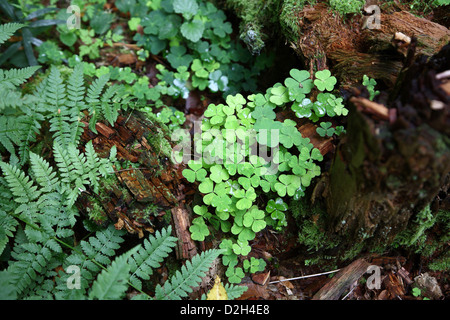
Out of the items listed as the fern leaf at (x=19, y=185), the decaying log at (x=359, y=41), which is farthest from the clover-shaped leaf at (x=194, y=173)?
the decaying log at (x=359, y=41)

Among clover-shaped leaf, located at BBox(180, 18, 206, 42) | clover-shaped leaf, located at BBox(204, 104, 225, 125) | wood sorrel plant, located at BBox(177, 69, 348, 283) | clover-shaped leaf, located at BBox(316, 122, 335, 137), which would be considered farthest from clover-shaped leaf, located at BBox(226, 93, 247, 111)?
clover-shaped leaf, located at BBox(180, 18, 206, 42)

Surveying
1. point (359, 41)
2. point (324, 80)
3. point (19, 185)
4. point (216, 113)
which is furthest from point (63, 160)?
point (359, 41)

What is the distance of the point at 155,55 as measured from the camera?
160 inches

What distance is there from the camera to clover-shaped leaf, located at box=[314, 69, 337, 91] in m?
2.64

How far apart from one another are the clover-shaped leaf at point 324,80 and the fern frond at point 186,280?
1565mm

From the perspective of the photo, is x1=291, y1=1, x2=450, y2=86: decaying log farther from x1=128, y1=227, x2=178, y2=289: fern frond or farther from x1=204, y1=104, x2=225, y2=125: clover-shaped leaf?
x1=128, y1=227, x2=178, y2=289: fern frond

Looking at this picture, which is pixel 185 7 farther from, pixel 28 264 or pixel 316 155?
pixel 28 264

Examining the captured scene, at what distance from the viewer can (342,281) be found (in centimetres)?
262

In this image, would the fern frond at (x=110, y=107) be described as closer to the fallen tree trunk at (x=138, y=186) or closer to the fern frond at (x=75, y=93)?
the fallen tree trunk at (x=138, y=186)

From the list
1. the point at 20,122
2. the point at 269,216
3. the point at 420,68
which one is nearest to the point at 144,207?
the point at 269,216

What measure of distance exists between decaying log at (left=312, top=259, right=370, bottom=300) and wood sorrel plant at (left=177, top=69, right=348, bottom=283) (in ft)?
1.83

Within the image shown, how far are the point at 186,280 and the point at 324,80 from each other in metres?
1.90
